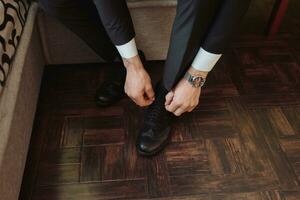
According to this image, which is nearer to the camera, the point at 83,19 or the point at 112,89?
the point at 83,19

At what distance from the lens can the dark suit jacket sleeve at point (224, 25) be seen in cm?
66

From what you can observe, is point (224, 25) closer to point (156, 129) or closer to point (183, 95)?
point (183, 95)

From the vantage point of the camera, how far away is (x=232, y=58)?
1.22 meters

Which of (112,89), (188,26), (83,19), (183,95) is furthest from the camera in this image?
(112,89)

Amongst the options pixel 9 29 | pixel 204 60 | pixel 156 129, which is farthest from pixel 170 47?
pixel 9 29

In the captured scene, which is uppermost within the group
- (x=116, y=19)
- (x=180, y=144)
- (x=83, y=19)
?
(x=116, y=19)

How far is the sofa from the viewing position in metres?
0.70

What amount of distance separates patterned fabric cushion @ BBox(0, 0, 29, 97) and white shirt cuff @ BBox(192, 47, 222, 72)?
0.45 metres

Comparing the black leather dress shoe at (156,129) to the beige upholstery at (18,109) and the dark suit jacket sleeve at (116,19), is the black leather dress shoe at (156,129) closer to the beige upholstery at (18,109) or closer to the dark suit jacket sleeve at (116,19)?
the dark suit jacket sleeve at (116,19)

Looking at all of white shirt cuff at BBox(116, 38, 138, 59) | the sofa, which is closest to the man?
white shirt cuff at BBox(116, 38, 138, 59)

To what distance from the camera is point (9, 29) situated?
2.52 feet

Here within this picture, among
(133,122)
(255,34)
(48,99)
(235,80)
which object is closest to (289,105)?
(235,80)

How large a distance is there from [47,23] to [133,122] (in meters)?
0.42

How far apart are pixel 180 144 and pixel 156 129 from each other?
0.29 ft
